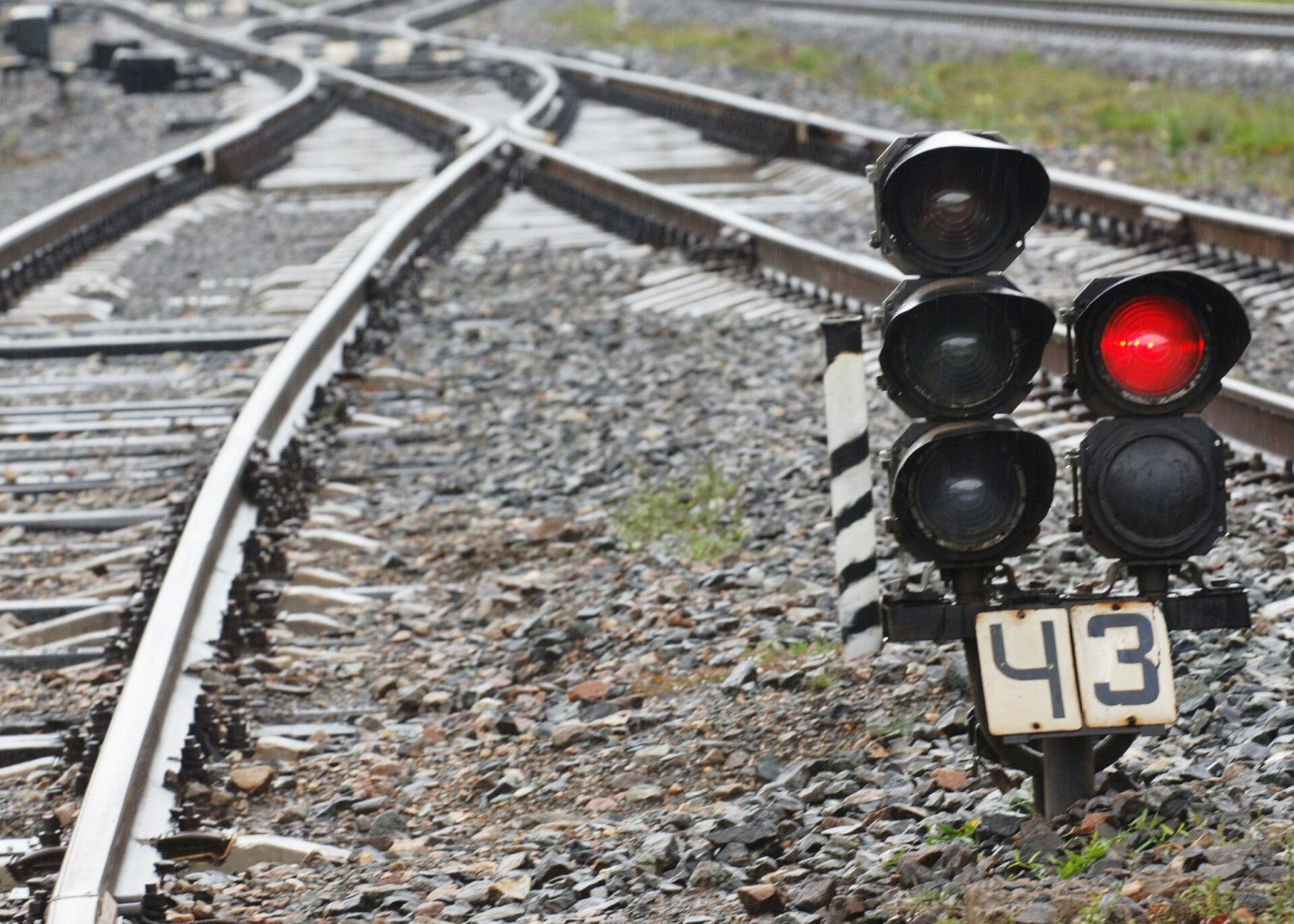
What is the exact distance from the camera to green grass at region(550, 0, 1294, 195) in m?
12.4

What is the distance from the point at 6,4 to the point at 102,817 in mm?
39917

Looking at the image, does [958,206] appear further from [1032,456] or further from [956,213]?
[1032,456]

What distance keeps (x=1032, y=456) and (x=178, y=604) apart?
234 centimetres

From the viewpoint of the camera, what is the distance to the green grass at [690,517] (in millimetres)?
5477

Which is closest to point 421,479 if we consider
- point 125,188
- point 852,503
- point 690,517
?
point 690,517

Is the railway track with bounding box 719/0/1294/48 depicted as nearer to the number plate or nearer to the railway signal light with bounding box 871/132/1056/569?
the railway signal light with bounding box 871/132/1056/569

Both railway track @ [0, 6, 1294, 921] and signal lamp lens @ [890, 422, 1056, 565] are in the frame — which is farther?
railway track @ [0, 6, 1294, 921]

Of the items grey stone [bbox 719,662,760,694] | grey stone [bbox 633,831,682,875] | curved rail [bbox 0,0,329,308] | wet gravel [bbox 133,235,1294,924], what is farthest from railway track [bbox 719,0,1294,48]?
grey stone [bbox 633,831,682,875]

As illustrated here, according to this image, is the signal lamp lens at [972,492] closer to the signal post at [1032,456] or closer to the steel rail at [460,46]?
the signal post at [1032,456]

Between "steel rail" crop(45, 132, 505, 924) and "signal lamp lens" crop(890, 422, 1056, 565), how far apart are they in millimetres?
1636

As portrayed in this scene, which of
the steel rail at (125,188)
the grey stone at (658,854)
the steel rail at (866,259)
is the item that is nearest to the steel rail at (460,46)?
the steel rail at (866,259)

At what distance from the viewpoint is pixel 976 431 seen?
10.9ft

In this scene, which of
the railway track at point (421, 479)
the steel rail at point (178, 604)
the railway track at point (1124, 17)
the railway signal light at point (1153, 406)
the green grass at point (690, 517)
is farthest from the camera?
the railway track at point (1124, 17)

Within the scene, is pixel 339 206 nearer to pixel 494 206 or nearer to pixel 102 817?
pixel 494 206
